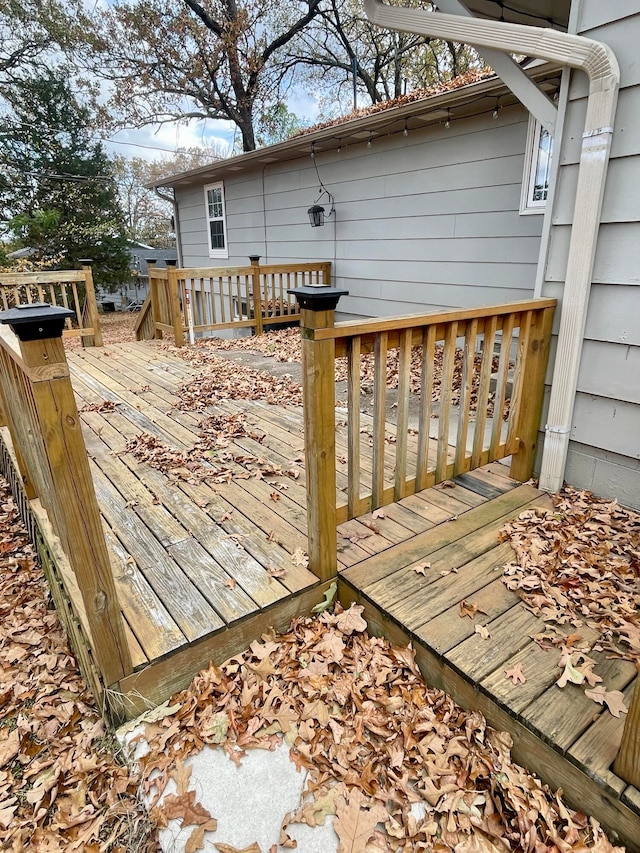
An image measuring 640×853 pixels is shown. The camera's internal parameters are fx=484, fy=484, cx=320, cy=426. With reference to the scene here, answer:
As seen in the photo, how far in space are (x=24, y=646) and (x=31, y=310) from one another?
66.6 inches

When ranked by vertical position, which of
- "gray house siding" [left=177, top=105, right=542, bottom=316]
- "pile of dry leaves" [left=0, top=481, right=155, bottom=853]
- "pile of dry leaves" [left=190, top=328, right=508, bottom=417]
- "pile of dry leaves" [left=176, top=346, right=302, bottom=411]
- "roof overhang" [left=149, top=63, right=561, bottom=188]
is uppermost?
"roof overhang" [left=149, top=63, right=561, bottom=188]

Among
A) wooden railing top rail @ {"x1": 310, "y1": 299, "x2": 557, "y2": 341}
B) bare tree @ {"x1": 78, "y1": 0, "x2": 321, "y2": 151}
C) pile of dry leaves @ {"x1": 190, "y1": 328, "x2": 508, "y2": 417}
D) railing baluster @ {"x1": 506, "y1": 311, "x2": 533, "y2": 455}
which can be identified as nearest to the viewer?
wooden railing top rail @ {"x1": 310, "y1": 299, "x2": 557, "y2": 341}

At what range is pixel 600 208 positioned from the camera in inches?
89.9

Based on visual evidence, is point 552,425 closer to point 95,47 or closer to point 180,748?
point 180,748

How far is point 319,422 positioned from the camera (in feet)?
6.04

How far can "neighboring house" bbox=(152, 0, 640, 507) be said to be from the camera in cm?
229

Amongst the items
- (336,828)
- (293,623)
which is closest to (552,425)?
(293,623)

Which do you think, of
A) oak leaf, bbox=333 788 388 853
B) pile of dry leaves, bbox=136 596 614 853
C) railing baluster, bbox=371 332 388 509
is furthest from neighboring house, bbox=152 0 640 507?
oak leaf, bbox=333 788 388 853

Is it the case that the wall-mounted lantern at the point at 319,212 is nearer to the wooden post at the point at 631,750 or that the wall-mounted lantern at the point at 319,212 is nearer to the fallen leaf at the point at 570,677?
the fallen leaf at the point at 570,677

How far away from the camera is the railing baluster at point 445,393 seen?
2229mm

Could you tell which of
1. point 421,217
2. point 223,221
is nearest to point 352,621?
point 421,217

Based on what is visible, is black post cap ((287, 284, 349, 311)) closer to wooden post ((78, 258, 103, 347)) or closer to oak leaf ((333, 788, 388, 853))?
oak leaf ((333, 788, 388, 853))

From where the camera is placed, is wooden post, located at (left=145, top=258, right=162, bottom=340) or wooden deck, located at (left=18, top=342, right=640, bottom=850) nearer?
wooden deck, located at (left=18, top=342, right=640, bottom=850)

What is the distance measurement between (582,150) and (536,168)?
241 cm
